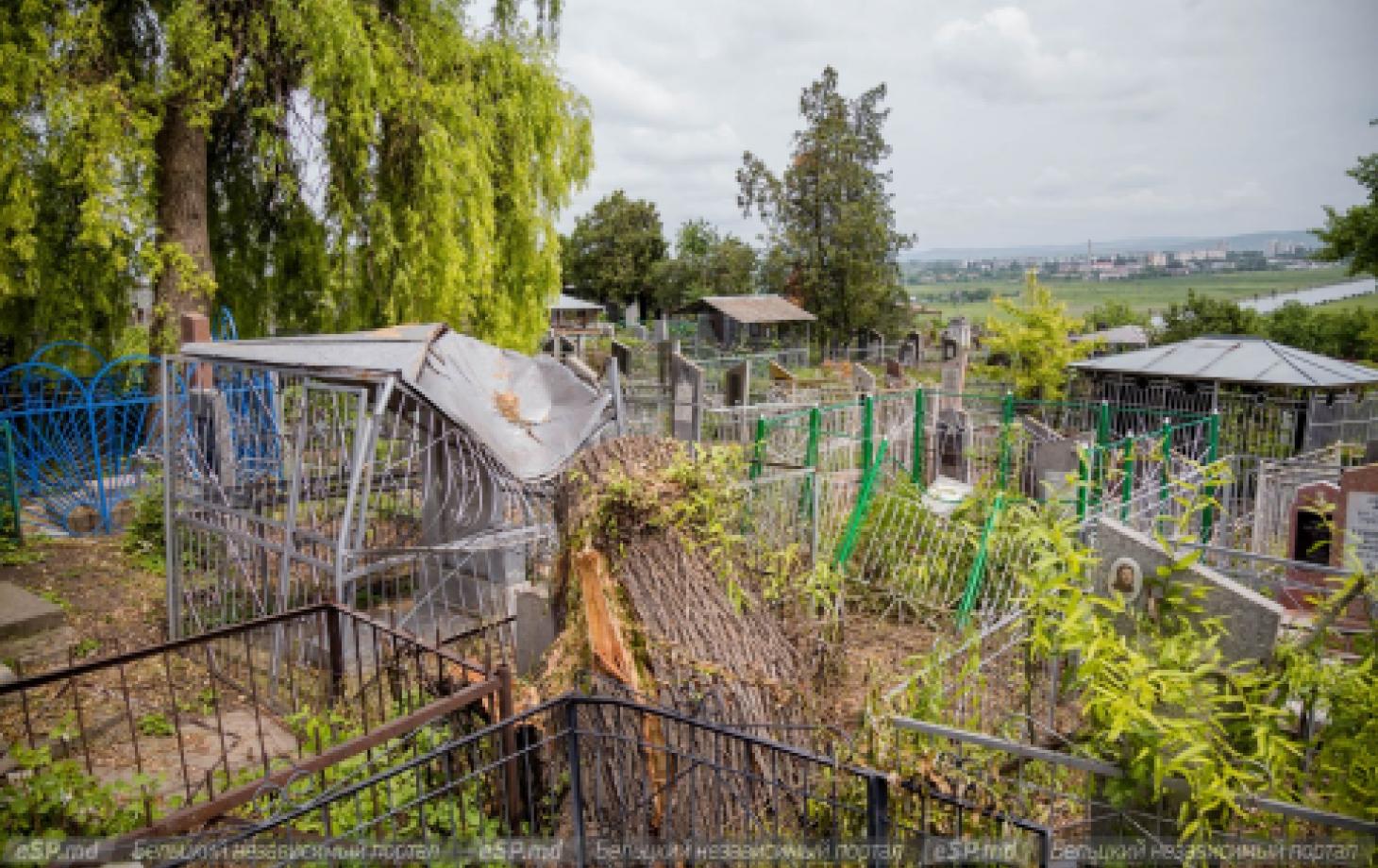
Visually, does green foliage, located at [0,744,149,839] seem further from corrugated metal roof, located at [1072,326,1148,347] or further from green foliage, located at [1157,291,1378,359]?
green foliage, located at [1157,291,1378,359]

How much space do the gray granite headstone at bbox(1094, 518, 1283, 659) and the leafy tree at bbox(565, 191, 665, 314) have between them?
4651cm

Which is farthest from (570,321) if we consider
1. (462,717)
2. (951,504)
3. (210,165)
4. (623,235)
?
(462,717)

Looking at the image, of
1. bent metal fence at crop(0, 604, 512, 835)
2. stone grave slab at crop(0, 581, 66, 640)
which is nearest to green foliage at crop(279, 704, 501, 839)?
bent metal fence at crop(0, 604, 512, 835)

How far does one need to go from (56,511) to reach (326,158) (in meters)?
6.14

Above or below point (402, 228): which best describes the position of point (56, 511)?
below

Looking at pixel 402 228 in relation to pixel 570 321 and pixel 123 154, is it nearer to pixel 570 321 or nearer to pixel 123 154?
pixel 123 154

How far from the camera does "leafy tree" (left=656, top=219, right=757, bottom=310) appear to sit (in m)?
45.8

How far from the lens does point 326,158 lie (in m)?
12.2

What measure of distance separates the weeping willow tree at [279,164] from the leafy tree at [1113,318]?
122 ft

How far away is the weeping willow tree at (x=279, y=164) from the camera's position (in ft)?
32.0

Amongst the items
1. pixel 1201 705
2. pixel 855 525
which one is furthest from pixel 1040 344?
pixel 1201 705

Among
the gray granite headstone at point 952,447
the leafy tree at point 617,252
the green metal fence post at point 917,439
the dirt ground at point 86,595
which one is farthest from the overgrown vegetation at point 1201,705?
the leafy tree at point 617,252

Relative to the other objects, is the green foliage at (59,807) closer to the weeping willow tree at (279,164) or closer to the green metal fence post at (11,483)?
the green metal fence post at (11,483)

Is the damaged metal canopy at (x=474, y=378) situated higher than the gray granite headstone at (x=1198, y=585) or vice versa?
the damaged metal canopy at (x=474, y=378)
